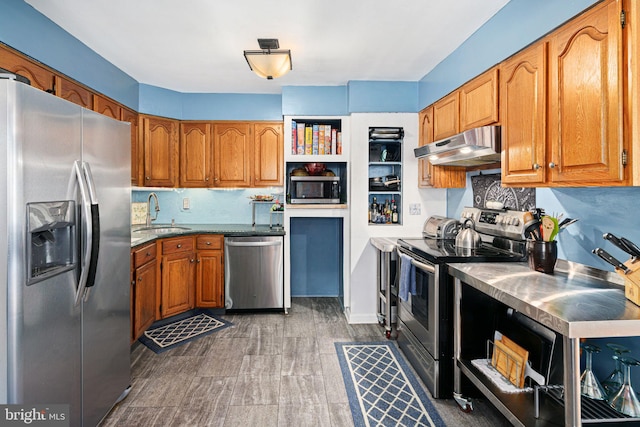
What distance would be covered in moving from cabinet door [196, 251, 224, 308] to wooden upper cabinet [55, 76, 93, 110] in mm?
1847

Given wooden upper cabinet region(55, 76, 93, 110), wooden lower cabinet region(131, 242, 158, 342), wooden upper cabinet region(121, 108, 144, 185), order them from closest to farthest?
wooden upper cabinet region(55, 76, 93, 110), wooden lower cabinet region(131, 242, 158, 342), wooden upper cabinet region(121, 108, 144, 185)

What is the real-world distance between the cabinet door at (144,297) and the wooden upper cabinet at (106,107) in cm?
140

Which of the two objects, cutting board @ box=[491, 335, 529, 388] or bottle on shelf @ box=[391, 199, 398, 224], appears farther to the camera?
bottle on shelf @ box=[391, 199, 398, 224]

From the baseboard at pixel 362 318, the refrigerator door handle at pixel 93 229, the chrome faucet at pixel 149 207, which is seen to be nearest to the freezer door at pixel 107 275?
the refrigerator door handle at pixel 93 229

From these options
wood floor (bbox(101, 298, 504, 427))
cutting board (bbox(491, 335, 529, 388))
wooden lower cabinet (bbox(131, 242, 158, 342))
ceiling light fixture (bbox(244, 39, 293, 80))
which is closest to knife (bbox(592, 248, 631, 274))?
cutting board (bbox(491, 335, 529, 388))

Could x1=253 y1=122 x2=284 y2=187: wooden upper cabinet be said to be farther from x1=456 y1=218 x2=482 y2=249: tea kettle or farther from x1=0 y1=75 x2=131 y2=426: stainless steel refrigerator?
x1=456 y1=218 x2=482 y2=249: tea kettle

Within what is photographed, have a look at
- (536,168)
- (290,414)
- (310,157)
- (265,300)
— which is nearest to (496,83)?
(536,168)

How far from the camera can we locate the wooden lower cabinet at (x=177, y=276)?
11.8 ft

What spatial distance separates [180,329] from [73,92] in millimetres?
2260

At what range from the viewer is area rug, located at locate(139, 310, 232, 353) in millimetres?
3219

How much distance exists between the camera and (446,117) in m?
3.07

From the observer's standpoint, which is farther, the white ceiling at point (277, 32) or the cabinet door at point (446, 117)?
the cabinet door at point (446, 117)

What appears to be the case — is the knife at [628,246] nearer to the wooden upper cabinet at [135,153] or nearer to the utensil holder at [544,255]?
the utensil holder at [544,255]

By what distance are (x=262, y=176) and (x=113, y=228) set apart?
7.31 feet
